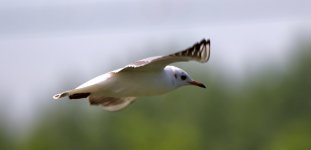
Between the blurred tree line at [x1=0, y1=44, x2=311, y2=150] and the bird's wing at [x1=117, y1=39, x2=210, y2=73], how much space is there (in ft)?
69.2

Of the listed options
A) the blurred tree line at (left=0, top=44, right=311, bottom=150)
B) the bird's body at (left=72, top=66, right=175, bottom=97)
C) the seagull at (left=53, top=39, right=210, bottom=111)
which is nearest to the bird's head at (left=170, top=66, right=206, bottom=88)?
the seagull at (left=53, top=39, right=210, bottom=111)

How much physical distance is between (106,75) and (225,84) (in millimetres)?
44665

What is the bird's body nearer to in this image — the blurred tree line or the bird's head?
the bird's head

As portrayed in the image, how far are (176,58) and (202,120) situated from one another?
41888mm

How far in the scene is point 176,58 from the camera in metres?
12.7

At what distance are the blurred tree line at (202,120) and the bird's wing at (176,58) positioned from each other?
69.2ft

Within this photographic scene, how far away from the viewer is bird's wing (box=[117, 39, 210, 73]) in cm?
1266

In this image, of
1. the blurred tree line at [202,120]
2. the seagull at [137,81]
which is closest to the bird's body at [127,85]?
the seagull at [137,81]

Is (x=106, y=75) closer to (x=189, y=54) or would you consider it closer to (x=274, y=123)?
(x=189, y=54)

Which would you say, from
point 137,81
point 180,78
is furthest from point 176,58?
point 180,78

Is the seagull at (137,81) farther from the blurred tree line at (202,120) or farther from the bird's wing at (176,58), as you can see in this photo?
the blurred tree line at (202,120)

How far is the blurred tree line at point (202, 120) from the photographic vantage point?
40.2 metres

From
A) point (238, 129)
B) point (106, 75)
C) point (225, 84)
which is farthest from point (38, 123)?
point (106, 75)

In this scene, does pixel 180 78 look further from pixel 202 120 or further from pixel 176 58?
pixel 202 120
